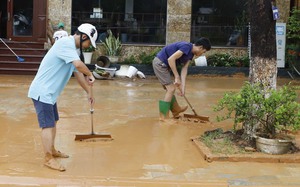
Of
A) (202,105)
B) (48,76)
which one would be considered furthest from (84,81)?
(202,105)

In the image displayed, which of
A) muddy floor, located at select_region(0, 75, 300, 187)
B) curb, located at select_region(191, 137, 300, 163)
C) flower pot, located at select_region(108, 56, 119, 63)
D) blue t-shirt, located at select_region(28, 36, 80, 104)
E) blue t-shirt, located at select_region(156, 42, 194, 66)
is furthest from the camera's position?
flower pot, located at select_region(108, 56, 119, 63)

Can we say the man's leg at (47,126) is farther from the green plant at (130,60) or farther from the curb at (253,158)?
the green plant at (130,60)

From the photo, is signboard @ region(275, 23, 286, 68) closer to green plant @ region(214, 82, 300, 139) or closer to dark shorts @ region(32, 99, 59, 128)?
green plant @ region(214, 82, 300, 139)

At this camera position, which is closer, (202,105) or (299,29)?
(202,105)

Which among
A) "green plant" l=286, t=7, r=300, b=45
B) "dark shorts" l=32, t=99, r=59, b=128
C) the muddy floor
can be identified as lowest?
the muddy floor

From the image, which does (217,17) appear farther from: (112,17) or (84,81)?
(84,81)

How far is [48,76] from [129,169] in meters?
1.48

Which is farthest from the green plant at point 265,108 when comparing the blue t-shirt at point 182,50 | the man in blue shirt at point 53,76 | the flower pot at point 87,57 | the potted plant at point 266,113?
the flower pot at point 87,57

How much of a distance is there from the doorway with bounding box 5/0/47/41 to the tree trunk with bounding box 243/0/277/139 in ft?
36.8

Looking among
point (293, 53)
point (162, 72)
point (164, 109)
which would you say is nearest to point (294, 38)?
point (293, 53)

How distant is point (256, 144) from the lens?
6906 millimetres

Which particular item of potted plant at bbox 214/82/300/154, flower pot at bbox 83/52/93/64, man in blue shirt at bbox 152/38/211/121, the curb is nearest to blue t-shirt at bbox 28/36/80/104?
the curb

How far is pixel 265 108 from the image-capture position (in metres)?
6.60

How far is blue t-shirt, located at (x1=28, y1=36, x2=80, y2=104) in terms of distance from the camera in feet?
19.2
